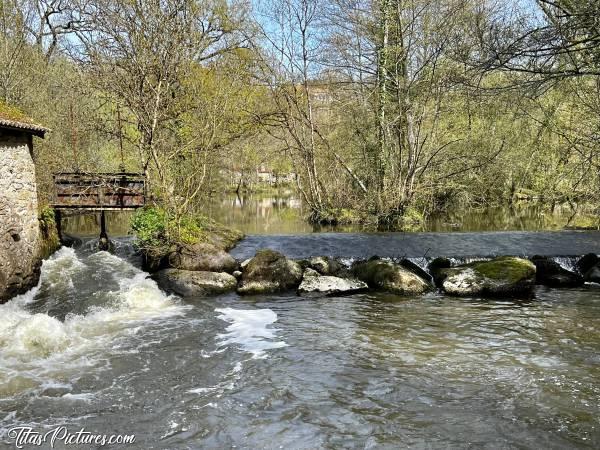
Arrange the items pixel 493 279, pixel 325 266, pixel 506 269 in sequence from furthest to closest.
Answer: pixel 325 266, pixel 506 269, pixel 493 279

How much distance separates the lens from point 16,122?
9898mm

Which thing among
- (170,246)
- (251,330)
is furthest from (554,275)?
(170,246)

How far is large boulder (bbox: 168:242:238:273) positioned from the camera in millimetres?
12406

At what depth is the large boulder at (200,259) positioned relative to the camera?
12406 mm

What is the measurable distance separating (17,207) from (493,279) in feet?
35.3

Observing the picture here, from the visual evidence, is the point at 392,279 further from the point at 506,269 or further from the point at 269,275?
the point at 269,275

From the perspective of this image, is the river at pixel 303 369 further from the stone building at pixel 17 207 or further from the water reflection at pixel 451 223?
the water reflection at pixel 451 223

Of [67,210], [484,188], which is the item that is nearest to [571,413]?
[67,210]

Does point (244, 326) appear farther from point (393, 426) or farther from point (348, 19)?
point (348, 19)

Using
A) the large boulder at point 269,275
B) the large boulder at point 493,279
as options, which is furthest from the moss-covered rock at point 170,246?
the large boulder at point 493,279

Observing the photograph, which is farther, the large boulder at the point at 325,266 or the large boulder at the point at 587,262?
the large boulder at the point at 587,262

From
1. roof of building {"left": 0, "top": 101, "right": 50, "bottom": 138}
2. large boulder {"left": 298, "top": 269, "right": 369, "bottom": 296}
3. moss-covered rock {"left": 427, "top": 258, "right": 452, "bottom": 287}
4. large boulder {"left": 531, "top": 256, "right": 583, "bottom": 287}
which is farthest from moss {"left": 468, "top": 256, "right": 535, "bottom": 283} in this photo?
roof of building {"left": 0, "top": 101, "right": 50, "bottom": 138}

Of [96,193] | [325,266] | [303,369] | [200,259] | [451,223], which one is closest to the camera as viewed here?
[303,369]

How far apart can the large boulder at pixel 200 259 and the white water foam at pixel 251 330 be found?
2.48 meters
